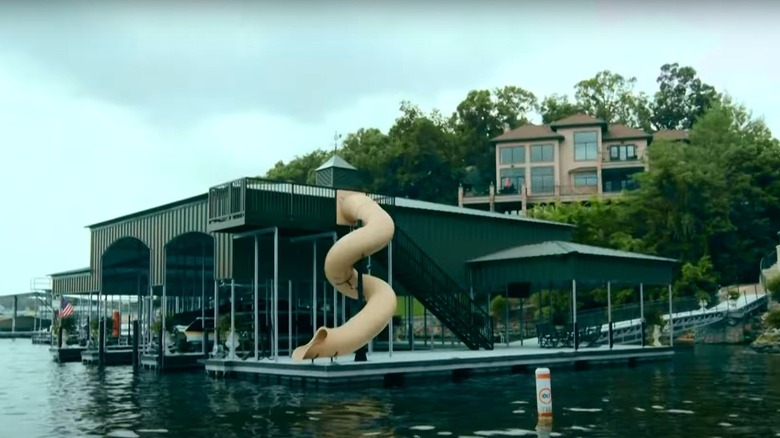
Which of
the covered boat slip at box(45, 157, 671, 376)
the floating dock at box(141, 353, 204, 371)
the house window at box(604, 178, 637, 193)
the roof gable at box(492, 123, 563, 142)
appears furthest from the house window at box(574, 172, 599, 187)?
the floating dock at box(141, 353, 204, 371)

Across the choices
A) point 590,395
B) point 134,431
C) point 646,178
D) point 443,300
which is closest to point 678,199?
point 646,178

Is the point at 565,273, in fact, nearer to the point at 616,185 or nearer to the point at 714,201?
the point at 714,201

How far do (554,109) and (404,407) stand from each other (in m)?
94.6

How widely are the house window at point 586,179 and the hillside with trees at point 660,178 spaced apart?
10802 mm

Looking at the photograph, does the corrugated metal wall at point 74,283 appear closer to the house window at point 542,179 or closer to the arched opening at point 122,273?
the arched opening at point 122,273

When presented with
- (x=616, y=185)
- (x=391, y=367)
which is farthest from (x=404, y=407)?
(x=616, y=185)

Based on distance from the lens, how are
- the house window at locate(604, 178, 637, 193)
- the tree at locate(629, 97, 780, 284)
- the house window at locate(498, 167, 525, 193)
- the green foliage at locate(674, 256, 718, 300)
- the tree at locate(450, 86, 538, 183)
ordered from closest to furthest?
the green foliage at locate(674, 256, 718, 300)
the tree at locate(629, 97, 780, 284)
the house window at locate(604, 178, 637, 193)
the house window at locate(498, 167, 525, 193)
the tree at locate(450, 86, 538, 183)

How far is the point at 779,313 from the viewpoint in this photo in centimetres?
5078

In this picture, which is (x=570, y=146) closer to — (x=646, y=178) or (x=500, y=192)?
(x=500, y=192)

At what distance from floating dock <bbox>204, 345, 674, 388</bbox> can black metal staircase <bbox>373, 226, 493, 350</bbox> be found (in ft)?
3.15

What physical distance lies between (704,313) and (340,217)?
1372 inches

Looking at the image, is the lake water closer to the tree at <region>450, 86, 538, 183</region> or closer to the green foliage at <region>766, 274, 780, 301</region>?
the green foliage at <region>766, 274, 780, 301</region>

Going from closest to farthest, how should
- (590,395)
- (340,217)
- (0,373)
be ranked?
(590,395) < (340,217) < (0,373)

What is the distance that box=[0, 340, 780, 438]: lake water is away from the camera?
1636 cm
